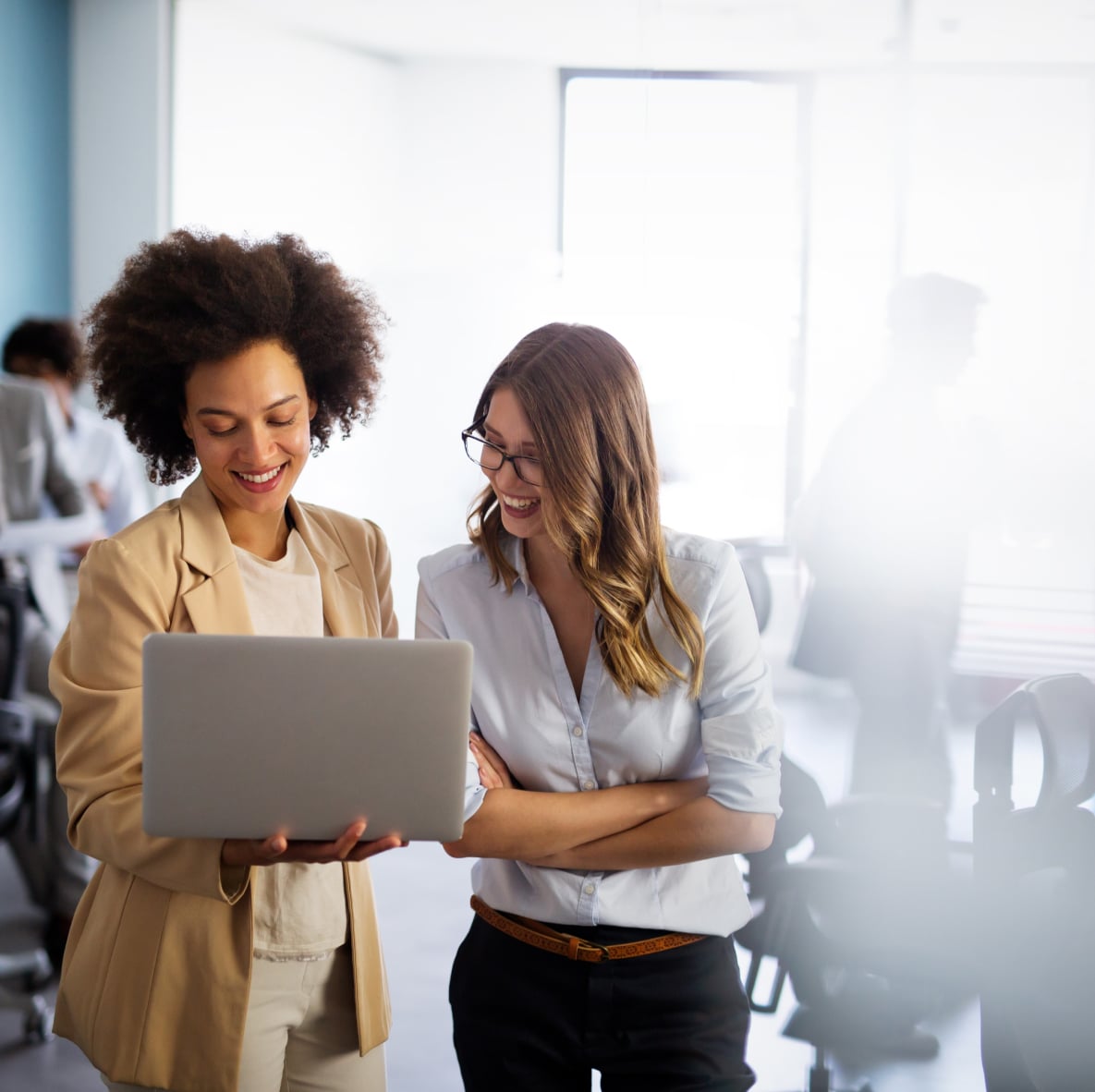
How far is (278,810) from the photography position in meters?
1.15

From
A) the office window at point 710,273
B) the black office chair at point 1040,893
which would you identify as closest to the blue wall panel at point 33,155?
the office window at point 710,273

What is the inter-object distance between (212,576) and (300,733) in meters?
0.33

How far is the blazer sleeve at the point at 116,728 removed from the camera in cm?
127

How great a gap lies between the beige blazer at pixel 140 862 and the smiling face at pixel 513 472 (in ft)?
1.15

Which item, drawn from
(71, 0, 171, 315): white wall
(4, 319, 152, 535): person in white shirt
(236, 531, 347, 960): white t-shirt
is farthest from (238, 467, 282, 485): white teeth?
(71, 0, 171, 315): white wall

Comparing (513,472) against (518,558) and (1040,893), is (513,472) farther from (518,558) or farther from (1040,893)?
(1040,893)

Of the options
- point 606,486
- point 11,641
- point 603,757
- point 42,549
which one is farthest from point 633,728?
point 42,549

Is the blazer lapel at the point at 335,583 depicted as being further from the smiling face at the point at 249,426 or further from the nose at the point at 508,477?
the nose at the point at 508,477

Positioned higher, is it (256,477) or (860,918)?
(256,477)

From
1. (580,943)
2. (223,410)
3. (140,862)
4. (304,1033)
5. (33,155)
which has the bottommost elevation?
(304,1033)

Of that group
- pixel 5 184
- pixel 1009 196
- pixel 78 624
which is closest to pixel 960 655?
pixel 1009 196

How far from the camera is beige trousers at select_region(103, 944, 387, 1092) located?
55.1 inches

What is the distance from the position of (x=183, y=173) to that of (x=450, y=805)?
167 inches

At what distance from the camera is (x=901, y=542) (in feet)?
8.61
